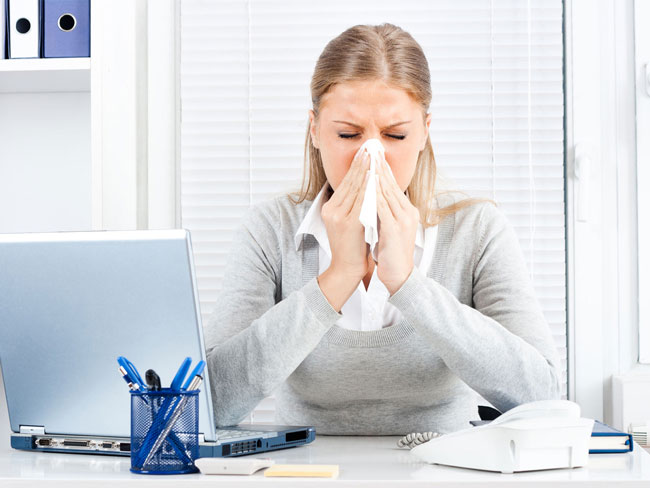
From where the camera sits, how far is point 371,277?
1.55 m

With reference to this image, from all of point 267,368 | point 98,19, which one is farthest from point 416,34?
point 267,368

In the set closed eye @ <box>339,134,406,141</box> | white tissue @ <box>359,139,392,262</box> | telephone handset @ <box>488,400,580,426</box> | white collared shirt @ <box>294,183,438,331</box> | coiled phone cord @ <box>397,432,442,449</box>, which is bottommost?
coiled phone cord @ <box>397,432,442,449</box>

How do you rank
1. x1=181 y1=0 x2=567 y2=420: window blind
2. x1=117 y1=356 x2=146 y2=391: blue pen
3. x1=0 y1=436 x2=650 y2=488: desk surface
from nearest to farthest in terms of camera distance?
x1=0 y1=436 x2=650 y2=488: desk surface
x1=117 y1=356 x2=146 y2=391: blue pen
x1=181 y1=0 x2=567 y2=420: window blind

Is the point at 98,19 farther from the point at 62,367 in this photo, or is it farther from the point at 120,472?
the point at 120,472

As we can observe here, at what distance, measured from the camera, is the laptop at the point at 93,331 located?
3.12 ft

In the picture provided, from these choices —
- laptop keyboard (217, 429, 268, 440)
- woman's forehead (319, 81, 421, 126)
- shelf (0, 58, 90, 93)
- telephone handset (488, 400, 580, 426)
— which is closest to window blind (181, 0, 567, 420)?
shelf (0, 58, 90, 93)

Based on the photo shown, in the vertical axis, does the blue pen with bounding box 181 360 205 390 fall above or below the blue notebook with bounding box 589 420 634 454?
above

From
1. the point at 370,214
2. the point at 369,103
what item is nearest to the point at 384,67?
the point at 369,103

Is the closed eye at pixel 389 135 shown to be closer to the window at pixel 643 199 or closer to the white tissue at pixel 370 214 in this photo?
the white tissue at pixel 370 214

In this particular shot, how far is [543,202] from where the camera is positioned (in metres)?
2.14

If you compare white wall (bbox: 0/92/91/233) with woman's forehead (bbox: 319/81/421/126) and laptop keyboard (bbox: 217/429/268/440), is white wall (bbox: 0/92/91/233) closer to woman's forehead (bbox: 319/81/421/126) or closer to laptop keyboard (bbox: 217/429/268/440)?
woman's forehead (bbox: 319/81/421/126)

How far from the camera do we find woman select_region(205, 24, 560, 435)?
1.26 meters

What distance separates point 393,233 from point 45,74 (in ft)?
3.54

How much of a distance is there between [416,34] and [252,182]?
0.60m
